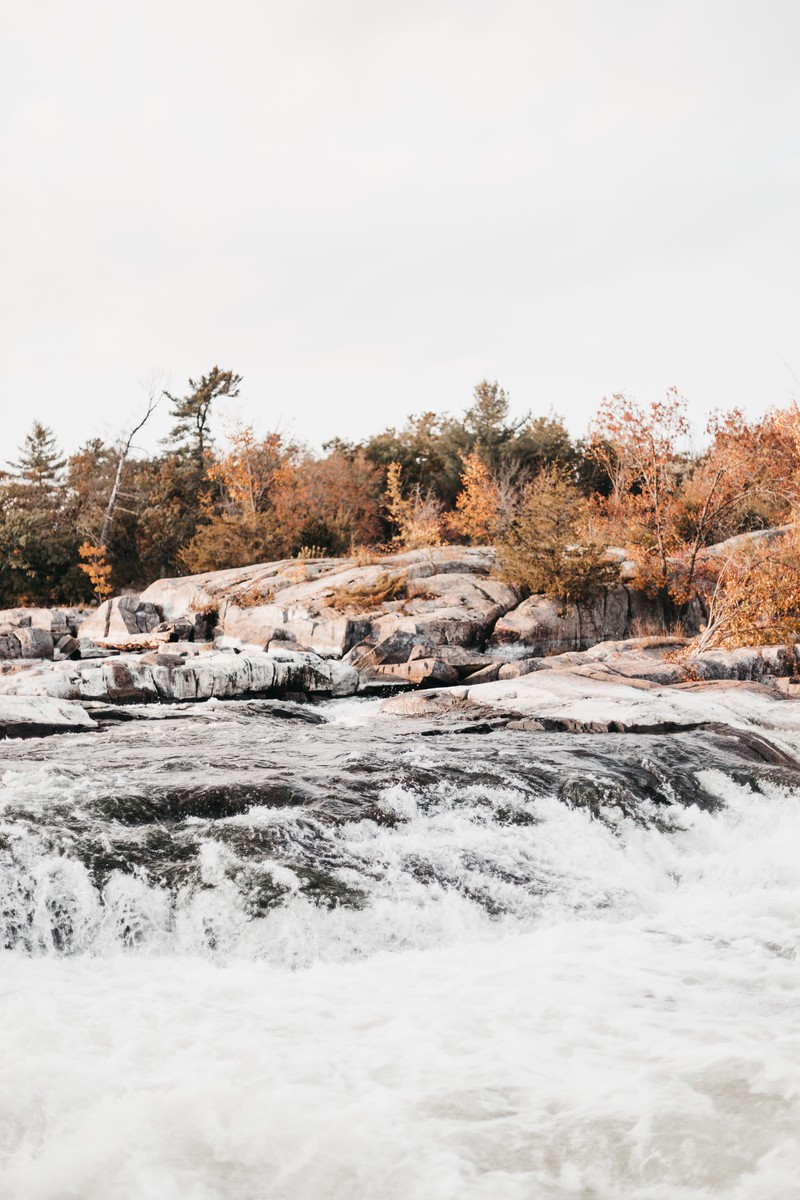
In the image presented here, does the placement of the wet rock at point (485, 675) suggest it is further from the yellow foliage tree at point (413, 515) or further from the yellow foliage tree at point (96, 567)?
the yellow foliage tree at point (96, 567)

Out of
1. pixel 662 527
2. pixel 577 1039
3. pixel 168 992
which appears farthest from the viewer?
pixel 662 527

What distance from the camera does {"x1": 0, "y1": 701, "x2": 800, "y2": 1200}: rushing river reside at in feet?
9.48

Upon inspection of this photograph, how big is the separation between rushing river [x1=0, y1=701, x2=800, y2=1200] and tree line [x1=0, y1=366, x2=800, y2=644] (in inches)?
401

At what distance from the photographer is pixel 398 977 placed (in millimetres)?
4434

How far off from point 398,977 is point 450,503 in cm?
3086

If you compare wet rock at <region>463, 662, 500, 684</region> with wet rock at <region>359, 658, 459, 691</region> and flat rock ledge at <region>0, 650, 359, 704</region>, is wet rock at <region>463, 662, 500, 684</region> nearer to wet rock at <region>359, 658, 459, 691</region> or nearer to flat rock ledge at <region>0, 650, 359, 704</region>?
wet rock at <region>359, 658, 459, 691</region>

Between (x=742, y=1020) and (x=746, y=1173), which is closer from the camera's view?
(x=746, y=1173)

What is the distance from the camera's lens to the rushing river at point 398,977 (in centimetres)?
289

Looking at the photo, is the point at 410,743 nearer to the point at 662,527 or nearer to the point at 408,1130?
the point at 408,1130

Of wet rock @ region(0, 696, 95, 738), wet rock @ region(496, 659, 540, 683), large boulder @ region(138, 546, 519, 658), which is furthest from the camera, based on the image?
large boulder @ region(138, 546, 519, 658)

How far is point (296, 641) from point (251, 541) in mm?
9317

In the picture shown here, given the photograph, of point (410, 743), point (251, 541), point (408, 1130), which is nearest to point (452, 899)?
point (408, 1130)

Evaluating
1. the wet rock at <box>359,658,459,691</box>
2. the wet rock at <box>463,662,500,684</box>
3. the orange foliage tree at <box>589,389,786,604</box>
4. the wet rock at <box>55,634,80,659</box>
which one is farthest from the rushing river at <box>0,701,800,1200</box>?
the orange foliage tree at <box>589,389,786,604</box>

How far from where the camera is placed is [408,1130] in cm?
304
